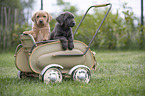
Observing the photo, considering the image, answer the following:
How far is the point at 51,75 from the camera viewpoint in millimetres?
2855

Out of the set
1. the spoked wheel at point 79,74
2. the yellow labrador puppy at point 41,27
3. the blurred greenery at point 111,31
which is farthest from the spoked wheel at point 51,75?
the blurred greenery at point 111,31

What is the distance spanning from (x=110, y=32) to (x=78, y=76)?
5266 mm

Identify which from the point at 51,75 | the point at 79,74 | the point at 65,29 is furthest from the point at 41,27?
the point at 79,74

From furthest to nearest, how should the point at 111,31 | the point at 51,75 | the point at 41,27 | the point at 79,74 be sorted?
the point at 111,31, the point at 41,27, the point at 79,74, the point at 51,75

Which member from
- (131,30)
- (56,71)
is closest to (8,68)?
(56,71)

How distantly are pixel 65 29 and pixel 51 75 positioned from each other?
71 centimetres

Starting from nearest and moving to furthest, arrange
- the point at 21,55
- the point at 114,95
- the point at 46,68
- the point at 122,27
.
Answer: the point at 114,95, the point at 46,68, the point at 21,55, the point at 122,27

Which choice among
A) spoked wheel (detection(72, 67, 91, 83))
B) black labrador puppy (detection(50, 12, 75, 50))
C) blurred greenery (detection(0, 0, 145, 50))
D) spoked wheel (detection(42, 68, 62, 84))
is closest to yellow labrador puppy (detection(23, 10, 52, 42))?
black labrador puppy (detection(50, 12, 75, 50))

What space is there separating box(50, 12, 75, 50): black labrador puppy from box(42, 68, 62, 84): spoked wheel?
1.16ft

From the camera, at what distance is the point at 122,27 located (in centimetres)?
782

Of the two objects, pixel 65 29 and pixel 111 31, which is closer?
pixel 65 29

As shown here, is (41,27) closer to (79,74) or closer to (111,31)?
(79,74)

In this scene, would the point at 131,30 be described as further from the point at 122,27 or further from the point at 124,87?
the point at 124,87

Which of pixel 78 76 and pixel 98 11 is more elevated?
pixel 98 11
